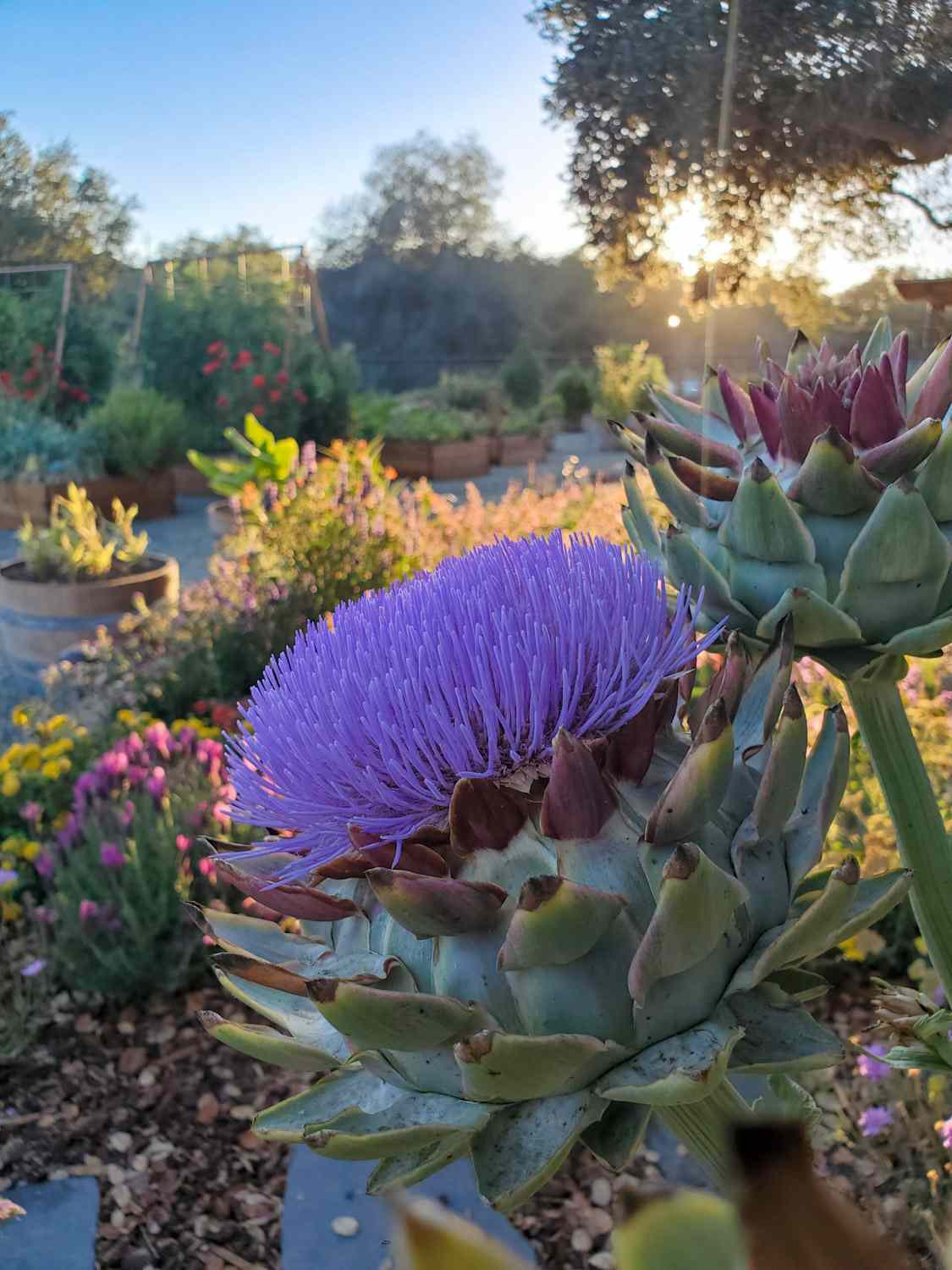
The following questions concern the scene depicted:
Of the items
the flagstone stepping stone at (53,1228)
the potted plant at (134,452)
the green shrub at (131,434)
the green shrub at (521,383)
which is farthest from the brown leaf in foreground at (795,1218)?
the green shrub at (521,383)

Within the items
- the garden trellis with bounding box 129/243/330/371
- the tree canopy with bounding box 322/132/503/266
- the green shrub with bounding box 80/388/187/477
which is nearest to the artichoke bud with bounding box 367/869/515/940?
the green shrub with bounding box 80/388/187/477

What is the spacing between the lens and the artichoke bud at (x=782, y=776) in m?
0.55

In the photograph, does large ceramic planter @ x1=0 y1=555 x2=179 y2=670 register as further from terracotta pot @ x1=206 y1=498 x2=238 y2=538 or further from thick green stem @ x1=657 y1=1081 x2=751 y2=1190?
thick green stem @ x1=657 y1=1081 x2=751 y2=1190

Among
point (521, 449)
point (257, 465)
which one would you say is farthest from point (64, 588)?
point (521, 449)

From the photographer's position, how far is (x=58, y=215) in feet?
31.6

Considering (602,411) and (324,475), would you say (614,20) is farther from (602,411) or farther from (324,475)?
(602,411)

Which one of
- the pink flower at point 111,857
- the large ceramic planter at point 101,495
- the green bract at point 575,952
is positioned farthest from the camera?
the large ceramic planter at point 101,495

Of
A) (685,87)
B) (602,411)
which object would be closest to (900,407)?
(685,87)

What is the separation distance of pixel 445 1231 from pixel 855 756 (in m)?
1.87

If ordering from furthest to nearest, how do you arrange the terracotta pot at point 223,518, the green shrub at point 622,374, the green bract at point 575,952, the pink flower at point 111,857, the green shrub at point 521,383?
the green shrub at point 521,383
the green shrub at point 622,374
the terracotta pot at point 223,518
the pink flower at point 111,857
the green bract at point 575,952

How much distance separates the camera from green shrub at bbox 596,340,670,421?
10406 mm

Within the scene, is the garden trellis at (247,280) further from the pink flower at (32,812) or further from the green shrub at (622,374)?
the pink flower at (32,812)

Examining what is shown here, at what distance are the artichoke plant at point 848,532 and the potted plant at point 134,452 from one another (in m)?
6.69

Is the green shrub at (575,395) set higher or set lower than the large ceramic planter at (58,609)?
higher
